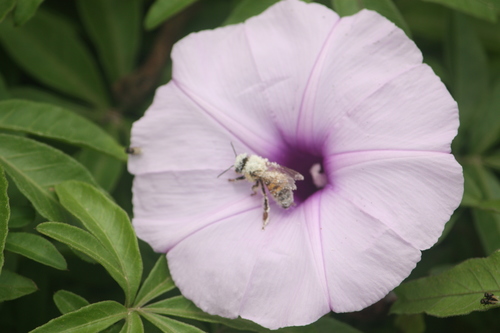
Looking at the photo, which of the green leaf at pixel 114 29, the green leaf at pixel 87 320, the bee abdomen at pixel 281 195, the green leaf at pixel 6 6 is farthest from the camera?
the green leaf at pixel 114 29

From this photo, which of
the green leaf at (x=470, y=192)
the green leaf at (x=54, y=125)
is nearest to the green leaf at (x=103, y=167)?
the green leaf at (x=54, y=125)

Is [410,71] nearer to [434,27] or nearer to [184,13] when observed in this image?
[434,27]

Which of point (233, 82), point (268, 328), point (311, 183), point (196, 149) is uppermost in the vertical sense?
point (233, 82)

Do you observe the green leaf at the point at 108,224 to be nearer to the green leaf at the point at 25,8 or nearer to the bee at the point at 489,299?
the green leaf at the point at 25,8

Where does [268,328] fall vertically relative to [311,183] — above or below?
below

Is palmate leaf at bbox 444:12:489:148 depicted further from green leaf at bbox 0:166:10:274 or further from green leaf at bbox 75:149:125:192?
green leaf at bbox 0:166:10:274

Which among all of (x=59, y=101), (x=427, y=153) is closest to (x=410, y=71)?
(x=427, y=153)
